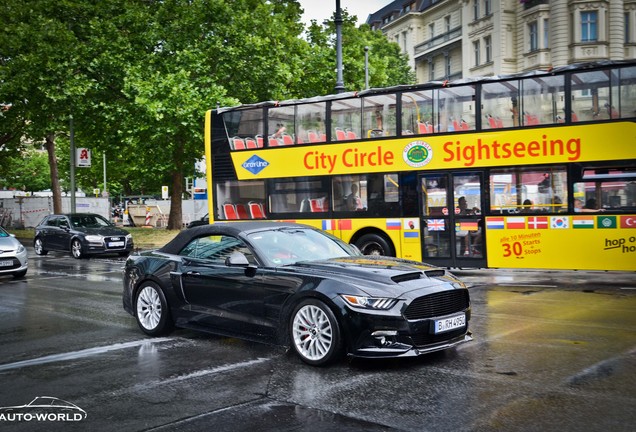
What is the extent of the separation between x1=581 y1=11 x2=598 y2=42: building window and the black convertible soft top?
125 ft

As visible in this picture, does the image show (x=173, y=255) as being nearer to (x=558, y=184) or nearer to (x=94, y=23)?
(x=558, y=184)

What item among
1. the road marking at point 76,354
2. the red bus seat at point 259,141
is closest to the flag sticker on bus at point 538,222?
the red bus seat at point 259,141

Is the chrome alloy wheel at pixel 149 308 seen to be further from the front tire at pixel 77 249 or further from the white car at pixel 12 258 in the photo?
the front tire at pixel 77 249

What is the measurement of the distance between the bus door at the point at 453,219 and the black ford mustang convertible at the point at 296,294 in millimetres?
6436

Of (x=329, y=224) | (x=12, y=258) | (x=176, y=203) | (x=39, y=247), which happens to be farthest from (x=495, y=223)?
(x=176, y=203)

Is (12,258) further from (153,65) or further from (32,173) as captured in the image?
(32,173)

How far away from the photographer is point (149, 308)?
8570mm

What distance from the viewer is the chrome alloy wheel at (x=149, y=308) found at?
8438mm

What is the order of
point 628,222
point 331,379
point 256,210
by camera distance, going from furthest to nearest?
point 256,210 → point 628,222 → point 331,379

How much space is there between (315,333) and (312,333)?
1.5 inches

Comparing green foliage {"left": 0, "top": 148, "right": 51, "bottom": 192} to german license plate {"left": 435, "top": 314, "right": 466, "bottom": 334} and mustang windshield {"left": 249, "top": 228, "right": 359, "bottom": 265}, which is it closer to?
mustang windshield {"left": 249, "top": 228, "right": 359, "bottom": 265}

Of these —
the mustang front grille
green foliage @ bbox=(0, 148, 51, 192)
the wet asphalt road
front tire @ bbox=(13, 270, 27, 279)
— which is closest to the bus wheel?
the wet asphalt road

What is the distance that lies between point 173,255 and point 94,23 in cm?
2223

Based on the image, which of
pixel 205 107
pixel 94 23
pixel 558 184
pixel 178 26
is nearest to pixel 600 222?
pixel 558 184
